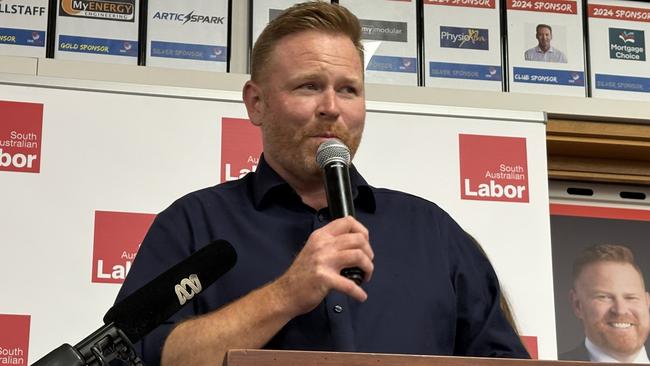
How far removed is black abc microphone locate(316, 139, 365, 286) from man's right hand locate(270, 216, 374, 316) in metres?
0.03

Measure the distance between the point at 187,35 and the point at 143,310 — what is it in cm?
244

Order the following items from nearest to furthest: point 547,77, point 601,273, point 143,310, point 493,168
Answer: point 143,310 → point 493,168 → point 601,273 → point 547,77

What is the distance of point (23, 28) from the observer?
3725 mm

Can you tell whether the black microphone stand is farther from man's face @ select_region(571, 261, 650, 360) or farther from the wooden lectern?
man's face @ select_region(571, 261, 650, 360)

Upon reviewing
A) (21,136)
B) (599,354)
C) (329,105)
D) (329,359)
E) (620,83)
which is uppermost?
(620,83)

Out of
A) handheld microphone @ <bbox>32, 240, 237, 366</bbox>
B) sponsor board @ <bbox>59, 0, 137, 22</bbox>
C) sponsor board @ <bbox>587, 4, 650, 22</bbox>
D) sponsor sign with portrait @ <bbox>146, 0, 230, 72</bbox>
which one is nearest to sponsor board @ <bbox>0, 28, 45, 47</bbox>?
sponsor board @ <bbox>59, 0, 137, 22</bbox>

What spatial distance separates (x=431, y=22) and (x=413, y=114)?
65 cm

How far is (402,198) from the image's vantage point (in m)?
2.09

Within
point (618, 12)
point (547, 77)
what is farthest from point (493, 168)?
point (618, 12)

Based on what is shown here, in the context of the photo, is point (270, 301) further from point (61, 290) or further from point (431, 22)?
point (431, 22)

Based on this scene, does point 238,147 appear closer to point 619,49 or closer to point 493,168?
point 493,168

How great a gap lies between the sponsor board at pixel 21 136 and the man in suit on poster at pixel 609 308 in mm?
1847

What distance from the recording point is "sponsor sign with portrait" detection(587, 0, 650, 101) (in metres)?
4.08

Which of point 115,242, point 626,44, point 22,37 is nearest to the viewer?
point 115,242
